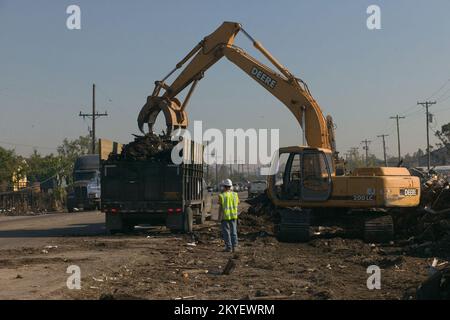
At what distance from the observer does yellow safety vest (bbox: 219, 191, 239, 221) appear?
1548cm

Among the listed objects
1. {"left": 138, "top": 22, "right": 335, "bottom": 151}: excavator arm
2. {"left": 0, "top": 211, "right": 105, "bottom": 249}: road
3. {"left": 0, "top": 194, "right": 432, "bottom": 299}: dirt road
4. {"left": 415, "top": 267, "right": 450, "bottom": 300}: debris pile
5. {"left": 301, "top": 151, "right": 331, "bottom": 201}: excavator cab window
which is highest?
{"left": 138, "top": 22, "right": 335, "bottom": 151}: excavator arm

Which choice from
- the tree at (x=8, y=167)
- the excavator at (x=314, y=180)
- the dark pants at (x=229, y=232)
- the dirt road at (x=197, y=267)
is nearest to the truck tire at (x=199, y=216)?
the dirt road at (x=197, y=267)

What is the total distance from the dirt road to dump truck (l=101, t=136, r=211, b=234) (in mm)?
655

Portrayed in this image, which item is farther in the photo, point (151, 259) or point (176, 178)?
point (176, 178)

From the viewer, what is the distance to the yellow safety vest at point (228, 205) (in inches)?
610

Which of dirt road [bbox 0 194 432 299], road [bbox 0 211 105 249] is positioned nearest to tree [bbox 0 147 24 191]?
road [bbox 0 211 105 249]

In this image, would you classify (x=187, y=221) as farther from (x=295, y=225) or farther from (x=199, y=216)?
(x=295, y=225)

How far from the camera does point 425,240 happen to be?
1659 cm

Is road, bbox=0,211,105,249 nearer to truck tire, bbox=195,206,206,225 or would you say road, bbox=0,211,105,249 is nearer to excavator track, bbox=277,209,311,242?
truck tire, bbox=195,206,206,225

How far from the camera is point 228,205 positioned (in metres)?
15.5

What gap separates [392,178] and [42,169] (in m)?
64.2

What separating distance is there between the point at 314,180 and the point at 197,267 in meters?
6.34
